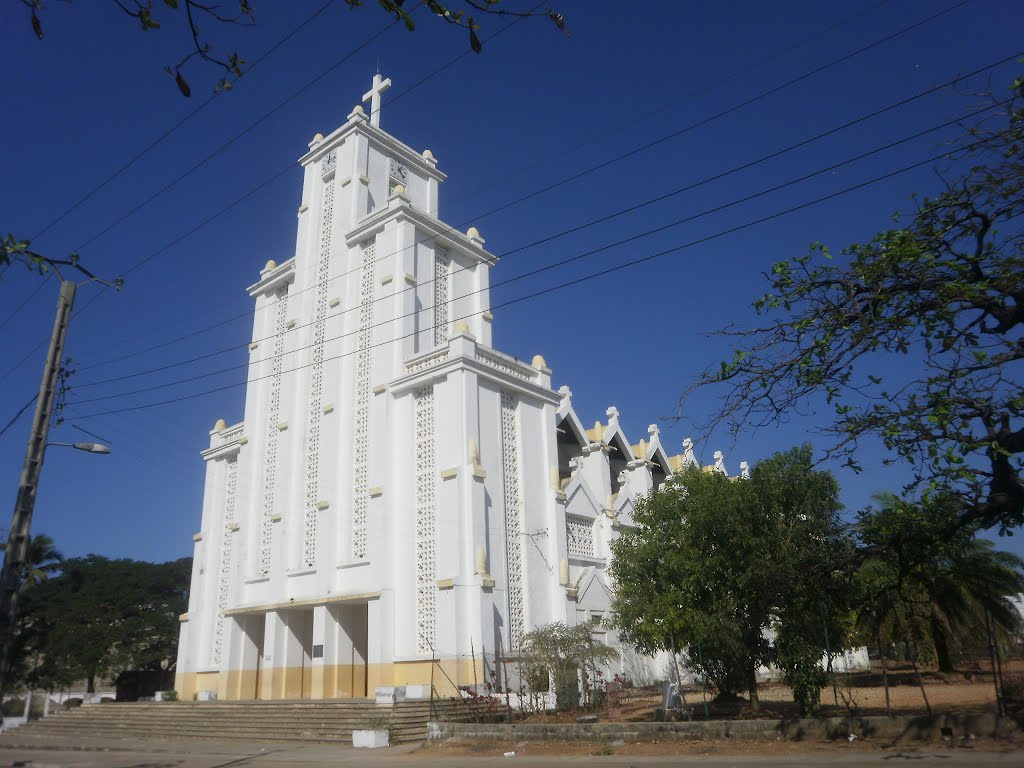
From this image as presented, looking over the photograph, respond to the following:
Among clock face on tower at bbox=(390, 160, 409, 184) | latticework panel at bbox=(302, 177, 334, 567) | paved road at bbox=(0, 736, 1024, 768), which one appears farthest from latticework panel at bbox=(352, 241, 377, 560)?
paved road at bbox=(0, 736, 1024, 768)

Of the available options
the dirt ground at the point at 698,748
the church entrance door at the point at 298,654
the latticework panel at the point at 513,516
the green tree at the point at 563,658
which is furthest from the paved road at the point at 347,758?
the latticework panel at the point at 513,516

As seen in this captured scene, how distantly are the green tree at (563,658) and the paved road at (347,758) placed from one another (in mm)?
4135

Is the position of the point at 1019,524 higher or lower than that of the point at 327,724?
higher

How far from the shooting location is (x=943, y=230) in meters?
8.16

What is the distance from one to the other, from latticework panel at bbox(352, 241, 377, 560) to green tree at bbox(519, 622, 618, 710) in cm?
724

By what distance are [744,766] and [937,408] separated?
19.7 feet

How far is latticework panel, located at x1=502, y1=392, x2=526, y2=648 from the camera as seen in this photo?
76.0ft

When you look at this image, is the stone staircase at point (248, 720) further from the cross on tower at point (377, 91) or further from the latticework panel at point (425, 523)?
the cross on tower at point (377, 91)

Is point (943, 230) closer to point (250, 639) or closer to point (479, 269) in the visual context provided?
point (479, 269)

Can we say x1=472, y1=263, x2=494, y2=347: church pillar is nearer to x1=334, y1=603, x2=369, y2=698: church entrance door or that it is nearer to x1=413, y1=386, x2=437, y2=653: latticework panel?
x1=413, y1=386, x2=437, y2=653: latticework panel

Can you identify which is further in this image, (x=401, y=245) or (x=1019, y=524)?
(x=401, y=245)

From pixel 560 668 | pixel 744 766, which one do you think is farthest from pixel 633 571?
pixel 744 766

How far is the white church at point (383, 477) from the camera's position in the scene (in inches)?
900

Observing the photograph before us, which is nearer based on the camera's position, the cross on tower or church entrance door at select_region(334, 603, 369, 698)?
church entrance door at select_region(334, 603, 369, 698)
